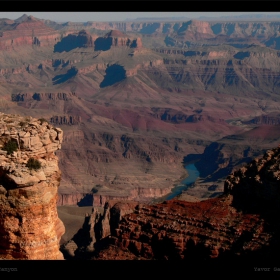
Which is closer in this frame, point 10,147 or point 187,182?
point 10,147

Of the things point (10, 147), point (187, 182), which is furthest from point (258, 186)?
point (187, 182)

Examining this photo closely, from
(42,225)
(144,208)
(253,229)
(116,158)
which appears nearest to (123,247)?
(144,208)

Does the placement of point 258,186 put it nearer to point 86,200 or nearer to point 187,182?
point 86,200

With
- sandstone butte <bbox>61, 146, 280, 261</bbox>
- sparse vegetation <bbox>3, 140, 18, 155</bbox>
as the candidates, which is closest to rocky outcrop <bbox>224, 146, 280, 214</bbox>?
sandstone butte <bbox>61, 146, 280, 261</bbox>

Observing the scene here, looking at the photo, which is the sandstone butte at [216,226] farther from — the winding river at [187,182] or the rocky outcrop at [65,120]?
the rocky outcrop at [65,120]

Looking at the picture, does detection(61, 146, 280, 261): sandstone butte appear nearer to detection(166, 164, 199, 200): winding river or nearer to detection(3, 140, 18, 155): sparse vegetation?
detection(3, 140, 18, 155): sparse vegetation

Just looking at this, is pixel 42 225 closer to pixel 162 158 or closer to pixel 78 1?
pixel 78 1
